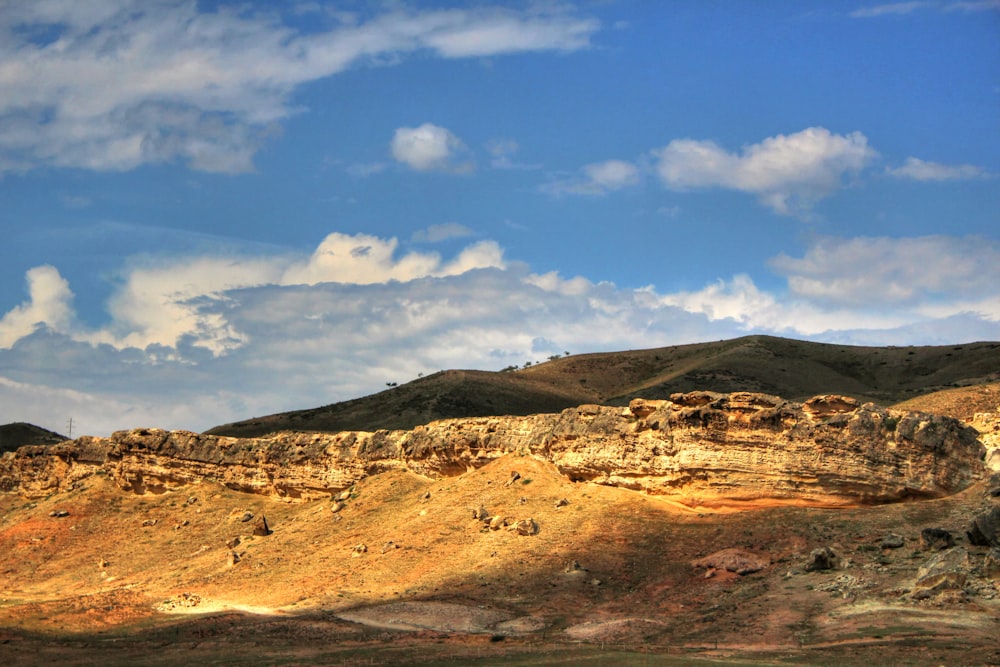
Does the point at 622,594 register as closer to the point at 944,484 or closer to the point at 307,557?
the point at 944,484

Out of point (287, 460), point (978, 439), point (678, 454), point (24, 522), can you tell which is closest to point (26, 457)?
point (24, 522)

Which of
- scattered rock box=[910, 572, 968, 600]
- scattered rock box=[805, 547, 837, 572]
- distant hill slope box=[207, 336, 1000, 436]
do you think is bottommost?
scattered rock box=[910, 572, 968, 600]

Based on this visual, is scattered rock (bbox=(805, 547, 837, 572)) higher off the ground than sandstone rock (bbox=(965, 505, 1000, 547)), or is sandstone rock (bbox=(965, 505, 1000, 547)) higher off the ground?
sandstone rock (bbox=(965, 505, 1000, 547))

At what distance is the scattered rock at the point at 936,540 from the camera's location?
28609 millimetres

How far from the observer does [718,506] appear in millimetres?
34406

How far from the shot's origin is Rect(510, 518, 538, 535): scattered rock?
36.0 meters

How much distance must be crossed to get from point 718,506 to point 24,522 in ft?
117

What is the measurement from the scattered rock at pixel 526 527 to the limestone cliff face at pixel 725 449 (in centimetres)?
298

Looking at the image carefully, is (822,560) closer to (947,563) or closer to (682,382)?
(947,563)

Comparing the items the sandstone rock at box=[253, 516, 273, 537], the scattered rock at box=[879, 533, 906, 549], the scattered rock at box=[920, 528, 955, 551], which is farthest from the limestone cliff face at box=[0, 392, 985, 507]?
the sandstone rock at box=[253, 516, 273, 537]

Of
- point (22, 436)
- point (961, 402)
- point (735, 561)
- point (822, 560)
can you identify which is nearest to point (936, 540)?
point (822, 560)

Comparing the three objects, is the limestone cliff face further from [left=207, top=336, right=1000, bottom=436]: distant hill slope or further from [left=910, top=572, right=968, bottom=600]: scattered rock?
[left=207, top=336, right=1000, bottom=436]: distant hill slope

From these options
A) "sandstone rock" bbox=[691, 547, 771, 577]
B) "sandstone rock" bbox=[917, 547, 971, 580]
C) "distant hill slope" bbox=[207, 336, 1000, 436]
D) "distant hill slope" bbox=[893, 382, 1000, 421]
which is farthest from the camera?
"distant hill slope" bbox=[207, 336, 1000, 436]

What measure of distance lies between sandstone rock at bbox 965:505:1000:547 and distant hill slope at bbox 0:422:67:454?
7927 centimetres
